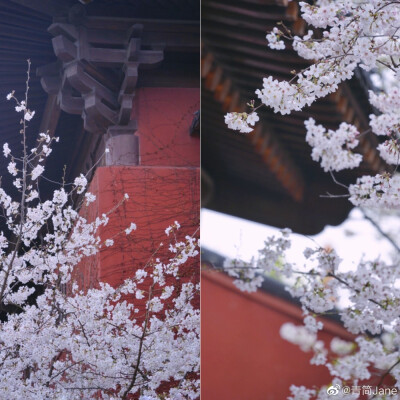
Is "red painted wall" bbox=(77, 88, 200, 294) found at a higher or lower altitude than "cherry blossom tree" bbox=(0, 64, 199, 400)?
higher

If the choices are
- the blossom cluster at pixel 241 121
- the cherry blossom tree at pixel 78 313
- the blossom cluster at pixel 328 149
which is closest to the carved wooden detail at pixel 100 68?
the cherry blossom tree at pixel 78 313

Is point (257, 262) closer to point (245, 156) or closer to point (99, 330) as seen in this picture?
→ point (245, 156)

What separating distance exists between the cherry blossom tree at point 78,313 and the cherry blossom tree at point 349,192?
0.44 meters

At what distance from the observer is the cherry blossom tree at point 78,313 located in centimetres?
261

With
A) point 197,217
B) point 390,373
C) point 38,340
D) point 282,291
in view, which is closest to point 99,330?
point 38,340

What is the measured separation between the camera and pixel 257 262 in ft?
7.82

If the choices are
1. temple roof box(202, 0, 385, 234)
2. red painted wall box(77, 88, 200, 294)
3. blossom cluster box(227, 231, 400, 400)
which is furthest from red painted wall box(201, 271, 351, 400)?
red painted wall box(77, 88, 200, 294)

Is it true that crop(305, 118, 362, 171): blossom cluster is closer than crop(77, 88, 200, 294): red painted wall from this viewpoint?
Yes

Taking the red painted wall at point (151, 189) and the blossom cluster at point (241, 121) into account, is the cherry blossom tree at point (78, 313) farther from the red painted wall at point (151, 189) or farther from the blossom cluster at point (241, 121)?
the blossom cluster at point (241, 121)

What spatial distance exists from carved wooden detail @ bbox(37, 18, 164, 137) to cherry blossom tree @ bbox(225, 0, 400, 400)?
559 millimetres

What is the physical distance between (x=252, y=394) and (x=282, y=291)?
369mm

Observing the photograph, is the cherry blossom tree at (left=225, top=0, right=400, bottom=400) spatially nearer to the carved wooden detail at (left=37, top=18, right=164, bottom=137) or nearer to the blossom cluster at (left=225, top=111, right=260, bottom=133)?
the blossom cluster at (left=225, top=111, right=260, bottom=133)

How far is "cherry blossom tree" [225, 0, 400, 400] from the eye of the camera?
7.22 feet

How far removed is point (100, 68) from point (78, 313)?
98 cm
